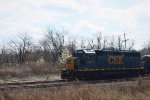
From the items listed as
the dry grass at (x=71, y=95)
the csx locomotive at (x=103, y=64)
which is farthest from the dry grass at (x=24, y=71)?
the dry grass at (x=71, y=95)

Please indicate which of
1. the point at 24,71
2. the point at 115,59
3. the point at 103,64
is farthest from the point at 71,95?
the point at 24,71

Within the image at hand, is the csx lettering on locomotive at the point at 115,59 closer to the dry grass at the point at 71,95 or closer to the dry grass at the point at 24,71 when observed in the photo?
the dry grass at the point at 24,71

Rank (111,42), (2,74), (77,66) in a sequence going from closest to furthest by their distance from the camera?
(77,66), (2,74), (111,42)

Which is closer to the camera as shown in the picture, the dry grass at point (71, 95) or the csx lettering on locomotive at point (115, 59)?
the dry grass at point (71, 95)

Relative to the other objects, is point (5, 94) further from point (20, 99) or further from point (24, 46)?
point (24, 46)

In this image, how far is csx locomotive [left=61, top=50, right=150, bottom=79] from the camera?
3100 cm

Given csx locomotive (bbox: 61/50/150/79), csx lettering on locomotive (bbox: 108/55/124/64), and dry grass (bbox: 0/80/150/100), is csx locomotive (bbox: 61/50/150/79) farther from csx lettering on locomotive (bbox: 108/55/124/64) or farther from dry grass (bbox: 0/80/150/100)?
dry grass (bbox: 0/80/150/100)

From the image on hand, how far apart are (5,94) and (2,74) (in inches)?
923

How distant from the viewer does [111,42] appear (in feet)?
370

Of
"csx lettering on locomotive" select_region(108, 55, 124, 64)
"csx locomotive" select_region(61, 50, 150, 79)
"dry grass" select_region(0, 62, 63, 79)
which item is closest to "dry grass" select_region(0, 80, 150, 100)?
"csx locomotive" select_region(61, 50, 150, 79)

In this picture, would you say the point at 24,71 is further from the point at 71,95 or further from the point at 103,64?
A: the point at 71,95

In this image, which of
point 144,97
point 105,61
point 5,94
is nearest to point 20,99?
point 5,94

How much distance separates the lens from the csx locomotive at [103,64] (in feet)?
102

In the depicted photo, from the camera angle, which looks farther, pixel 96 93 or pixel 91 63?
pixel 91 63
